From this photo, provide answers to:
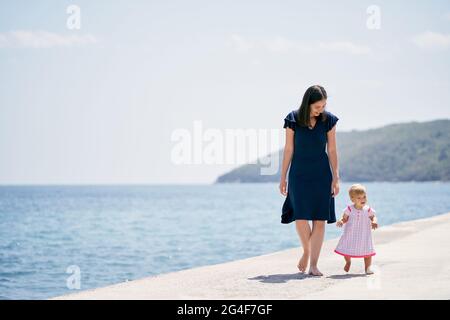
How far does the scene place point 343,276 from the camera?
8.41 m

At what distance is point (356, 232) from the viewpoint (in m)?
8.73

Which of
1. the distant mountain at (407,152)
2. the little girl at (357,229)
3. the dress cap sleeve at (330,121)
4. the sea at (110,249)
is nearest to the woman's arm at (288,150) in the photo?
the dress cap sleeve at (330,121)

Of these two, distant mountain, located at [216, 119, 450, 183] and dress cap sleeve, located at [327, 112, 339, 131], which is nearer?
dress cap sleeve, located at [327, 112, 339, 131]

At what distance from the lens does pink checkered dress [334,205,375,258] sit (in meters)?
8.70

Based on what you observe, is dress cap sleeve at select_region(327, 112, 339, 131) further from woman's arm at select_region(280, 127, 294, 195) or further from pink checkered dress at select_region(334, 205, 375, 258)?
pink checkered dress at select_region(334, 205, 375, 258)

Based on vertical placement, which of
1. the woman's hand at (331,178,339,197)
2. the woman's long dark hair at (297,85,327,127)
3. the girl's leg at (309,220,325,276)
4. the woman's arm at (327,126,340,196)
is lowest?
the girl's leg at (309,220,325,276)

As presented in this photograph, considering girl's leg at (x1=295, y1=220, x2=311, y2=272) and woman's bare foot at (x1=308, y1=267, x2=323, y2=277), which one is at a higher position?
girl's leg at (x1=295, y1=220, x2=311, y2=272)

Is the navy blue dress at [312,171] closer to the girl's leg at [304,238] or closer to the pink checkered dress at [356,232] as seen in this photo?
the girl's leg at [304,238]

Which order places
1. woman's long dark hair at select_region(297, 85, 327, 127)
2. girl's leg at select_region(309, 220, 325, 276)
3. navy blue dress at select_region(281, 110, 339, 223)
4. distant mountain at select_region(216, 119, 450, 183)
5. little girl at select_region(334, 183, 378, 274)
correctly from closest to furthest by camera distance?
woman's long dark hair at select_region(297, 85, 327, 127)
navy blue dress at select_region(281, 110, 339, 223)
girl's leg at select_region(309, 220, 325, 276)
little girl at select_region(334, 183, 378, 274)
distant mountain at select_region(216, 119, 450, 183)

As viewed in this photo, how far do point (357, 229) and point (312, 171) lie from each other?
0.87 m

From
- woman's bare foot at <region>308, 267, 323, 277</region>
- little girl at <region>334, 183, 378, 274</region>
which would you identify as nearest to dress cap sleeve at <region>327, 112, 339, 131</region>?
little girl at <region>334, 183, 378, 274</region>
